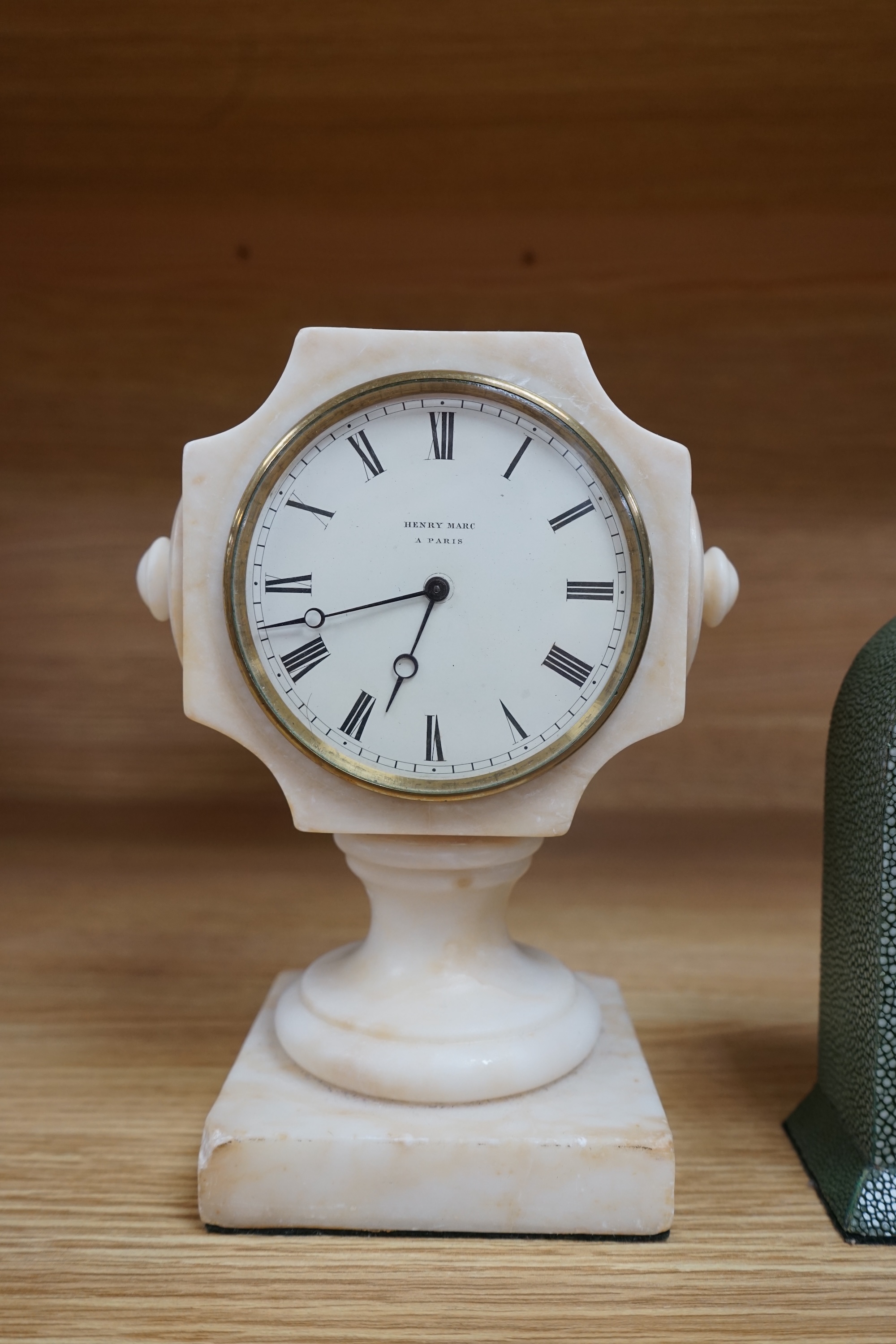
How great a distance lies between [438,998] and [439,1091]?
0.22 feet

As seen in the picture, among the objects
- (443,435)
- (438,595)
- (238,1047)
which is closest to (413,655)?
(438,595)

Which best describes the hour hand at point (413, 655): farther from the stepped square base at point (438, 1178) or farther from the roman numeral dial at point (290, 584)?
the stepped square base at point (438, 1178)

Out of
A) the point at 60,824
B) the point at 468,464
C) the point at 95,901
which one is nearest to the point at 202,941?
the point at 95,901

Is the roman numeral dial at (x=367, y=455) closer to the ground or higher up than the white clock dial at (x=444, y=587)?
higher up

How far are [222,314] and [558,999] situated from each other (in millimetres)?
990

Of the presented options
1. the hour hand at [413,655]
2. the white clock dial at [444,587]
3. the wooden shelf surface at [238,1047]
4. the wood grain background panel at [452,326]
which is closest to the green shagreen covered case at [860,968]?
the wooden shelf surface at [238,1047]

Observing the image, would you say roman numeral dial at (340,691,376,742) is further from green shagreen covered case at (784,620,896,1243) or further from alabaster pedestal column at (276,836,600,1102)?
green shagreen covered case at (784,620,896,1243)

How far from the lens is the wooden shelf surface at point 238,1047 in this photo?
2.33 feet

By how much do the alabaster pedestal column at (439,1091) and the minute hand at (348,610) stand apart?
15 cm

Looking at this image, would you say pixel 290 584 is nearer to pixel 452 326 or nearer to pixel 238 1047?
pixel 238 1047

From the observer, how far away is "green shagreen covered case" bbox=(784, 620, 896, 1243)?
78 cm

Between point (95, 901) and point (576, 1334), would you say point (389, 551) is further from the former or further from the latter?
point (95, 901)

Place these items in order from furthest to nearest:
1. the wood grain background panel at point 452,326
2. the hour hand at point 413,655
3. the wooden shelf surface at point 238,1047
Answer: the wood grain background panel at point 452,326 < the hour hand at point 413,655 < the wooden shelf surface at point 238,1047

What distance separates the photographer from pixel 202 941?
49.8 inches
